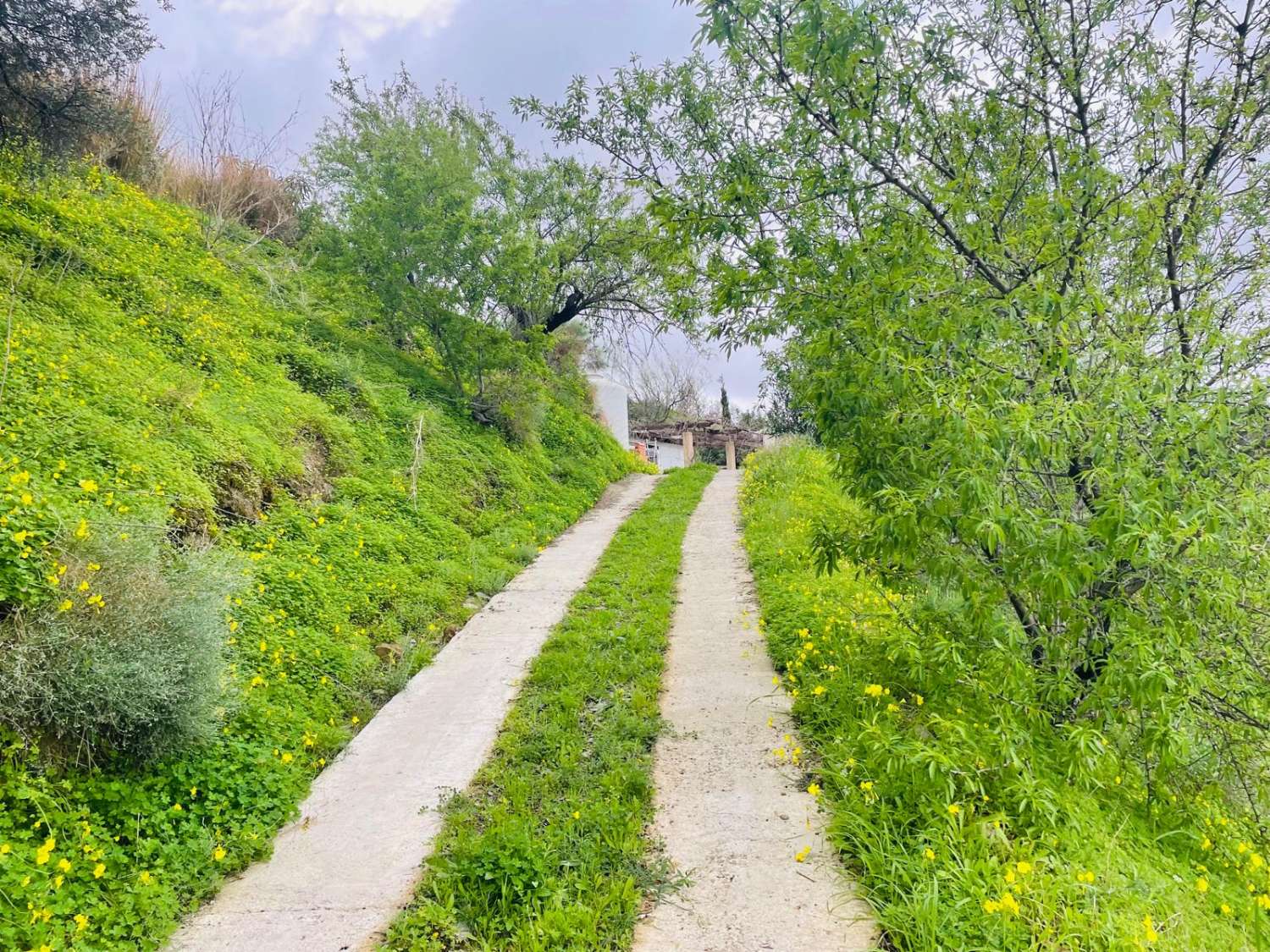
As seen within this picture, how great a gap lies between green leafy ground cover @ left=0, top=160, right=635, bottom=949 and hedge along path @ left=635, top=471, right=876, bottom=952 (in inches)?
82.6

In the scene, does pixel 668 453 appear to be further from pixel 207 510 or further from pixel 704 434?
pixel 207 510

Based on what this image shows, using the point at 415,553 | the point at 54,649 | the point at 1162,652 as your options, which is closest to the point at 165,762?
the point at 54,649

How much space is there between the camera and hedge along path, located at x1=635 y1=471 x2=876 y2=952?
2385mm

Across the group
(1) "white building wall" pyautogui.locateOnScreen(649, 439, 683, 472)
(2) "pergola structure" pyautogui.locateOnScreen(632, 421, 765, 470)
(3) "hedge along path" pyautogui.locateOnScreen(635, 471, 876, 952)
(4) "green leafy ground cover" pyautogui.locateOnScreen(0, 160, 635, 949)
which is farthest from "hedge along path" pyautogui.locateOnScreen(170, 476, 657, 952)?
(2) "pergola structure" pyautogui.locateOnScreen(632, 421, 765, 470)

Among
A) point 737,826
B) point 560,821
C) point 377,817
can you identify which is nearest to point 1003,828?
point 737,826

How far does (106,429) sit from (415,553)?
117 inches

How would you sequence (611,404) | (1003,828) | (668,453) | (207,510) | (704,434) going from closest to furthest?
(1003,828)
(207,510)
(611,404)
(668,453)
(704,434)

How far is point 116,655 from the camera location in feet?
10.0

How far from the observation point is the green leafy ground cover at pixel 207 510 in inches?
109

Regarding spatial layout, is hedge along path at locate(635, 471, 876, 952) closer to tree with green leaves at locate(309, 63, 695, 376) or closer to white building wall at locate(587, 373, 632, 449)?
tree with green leaves at locate(309, 63, 695, 376)

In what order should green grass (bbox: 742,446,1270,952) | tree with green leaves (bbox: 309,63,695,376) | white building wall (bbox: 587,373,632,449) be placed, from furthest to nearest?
white building wall (bbox: 587,373,632,449) < tree with green leaves (bbox: 309,63,695,376) < green grass (bbox: 742,446,1270,952)

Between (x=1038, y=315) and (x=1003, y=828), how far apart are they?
213 cm

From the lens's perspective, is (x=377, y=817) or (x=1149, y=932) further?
(x=377, y=817)

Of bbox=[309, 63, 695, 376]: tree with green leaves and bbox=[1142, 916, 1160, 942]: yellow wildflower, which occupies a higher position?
bbox=[309, 63, 695, 376]: tree with green leaves
